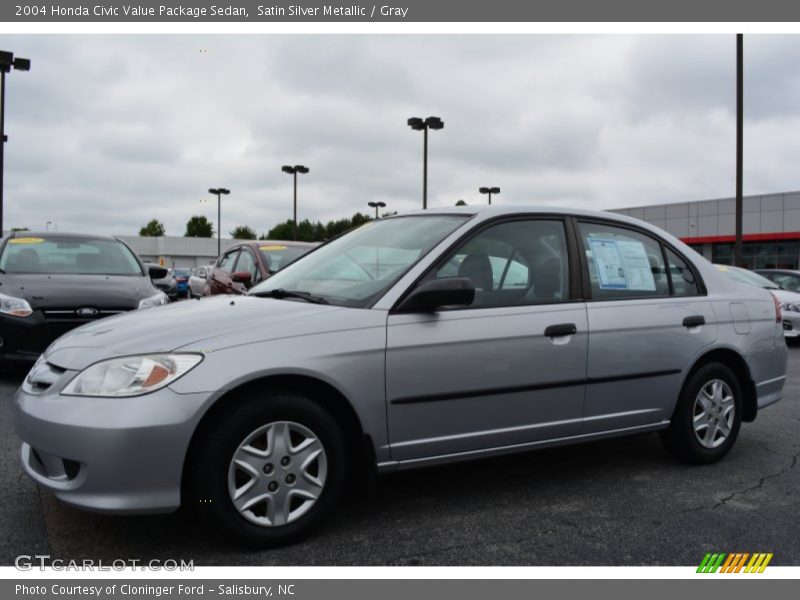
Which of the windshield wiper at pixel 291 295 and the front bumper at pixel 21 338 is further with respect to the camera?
the front bumper at pixel 21 338

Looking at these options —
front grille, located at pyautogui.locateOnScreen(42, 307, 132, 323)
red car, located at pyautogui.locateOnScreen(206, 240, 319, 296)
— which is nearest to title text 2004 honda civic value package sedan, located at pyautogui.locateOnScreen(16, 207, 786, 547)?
front grille, located at pyautogui.locateOnScreen(42, 307, 132, 323)

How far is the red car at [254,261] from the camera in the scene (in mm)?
9461

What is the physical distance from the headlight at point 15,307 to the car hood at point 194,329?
3.68 metres

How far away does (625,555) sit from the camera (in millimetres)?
3166

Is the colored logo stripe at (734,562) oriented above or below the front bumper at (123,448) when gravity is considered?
below

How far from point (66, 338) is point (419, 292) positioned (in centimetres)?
172

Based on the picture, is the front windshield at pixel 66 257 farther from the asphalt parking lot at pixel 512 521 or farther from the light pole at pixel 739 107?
the light pole at pixel 739 107

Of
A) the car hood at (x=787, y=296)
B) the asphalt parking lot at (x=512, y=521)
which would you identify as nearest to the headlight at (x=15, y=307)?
the asphalt parking lot at (x=512, y=521)

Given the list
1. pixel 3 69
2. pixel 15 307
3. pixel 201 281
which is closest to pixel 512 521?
pixel 15 307

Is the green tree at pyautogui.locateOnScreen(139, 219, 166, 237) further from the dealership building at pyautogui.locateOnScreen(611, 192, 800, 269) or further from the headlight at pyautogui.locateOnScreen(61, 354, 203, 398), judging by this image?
the headlight at pyautogui.locateOnScreen(61, 354, 203, 398)

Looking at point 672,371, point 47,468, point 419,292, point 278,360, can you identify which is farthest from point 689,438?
point 47,468

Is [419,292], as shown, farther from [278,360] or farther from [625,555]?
[625,555]

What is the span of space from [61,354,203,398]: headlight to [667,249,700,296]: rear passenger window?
2993 mm

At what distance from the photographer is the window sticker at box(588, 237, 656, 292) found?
14.1 feet
